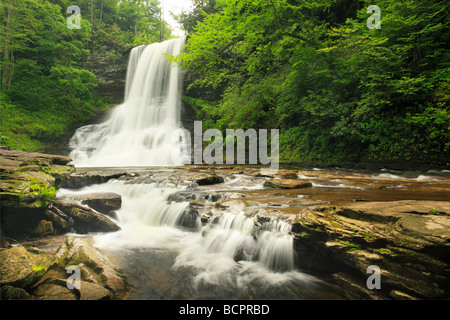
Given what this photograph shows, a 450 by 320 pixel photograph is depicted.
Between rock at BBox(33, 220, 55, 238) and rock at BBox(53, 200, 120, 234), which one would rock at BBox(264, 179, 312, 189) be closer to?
rock at BBox(53, 200, 120, 234)

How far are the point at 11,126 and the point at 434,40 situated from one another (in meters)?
24.1

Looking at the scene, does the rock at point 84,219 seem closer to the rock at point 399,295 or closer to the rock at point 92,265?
the rock at point 92,265

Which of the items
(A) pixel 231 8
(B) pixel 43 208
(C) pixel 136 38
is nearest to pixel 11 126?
(B) pixel 43 208

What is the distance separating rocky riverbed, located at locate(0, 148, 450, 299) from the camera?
91.6 inches

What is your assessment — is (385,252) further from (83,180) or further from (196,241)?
(83,180)

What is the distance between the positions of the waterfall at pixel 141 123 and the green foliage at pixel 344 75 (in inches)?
244

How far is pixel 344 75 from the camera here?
9.78m

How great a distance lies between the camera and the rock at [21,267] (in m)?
2.46

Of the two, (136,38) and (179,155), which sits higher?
(136,38)

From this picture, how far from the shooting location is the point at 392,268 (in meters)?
2.41

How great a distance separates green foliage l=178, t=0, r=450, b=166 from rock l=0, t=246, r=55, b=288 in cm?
922

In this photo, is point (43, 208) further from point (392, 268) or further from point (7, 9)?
point (7, 9)

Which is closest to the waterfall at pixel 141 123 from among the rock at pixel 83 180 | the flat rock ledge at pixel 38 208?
the rock at pixel 83 180

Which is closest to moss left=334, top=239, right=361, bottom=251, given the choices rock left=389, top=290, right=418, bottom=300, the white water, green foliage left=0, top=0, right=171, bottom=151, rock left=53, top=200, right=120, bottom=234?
rock left=389, top=290, right=418, bottom=300
